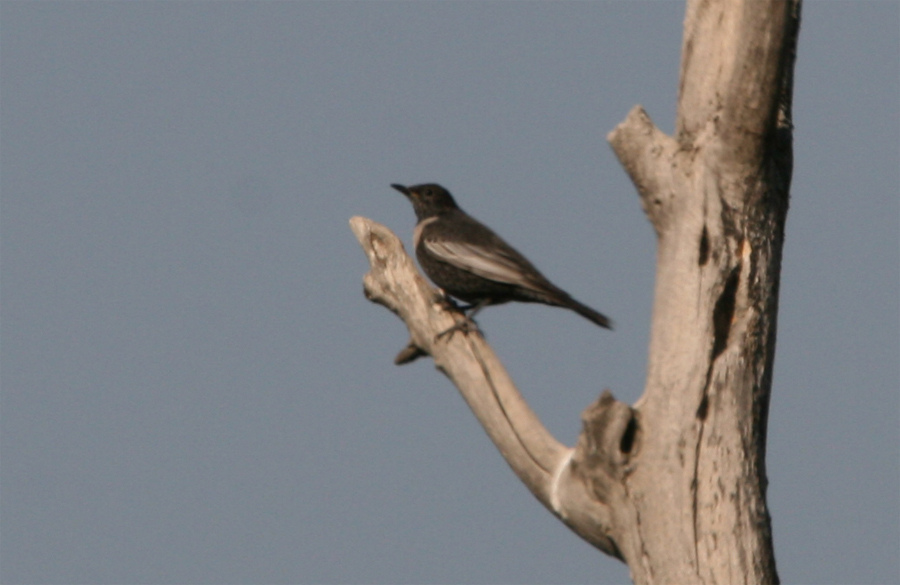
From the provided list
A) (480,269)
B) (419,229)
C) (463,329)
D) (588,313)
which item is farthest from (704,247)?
(419,229)

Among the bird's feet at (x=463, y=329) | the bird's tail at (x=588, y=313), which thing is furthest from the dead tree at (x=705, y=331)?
the bird's tail at (x=588, y=313)

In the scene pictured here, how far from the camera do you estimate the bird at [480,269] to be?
9586mm

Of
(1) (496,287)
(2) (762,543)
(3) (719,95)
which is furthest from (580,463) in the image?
(1) (496,287)

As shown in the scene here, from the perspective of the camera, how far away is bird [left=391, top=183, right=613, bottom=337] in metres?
9.59

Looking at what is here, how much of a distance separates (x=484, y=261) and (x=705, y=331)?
10.2ft

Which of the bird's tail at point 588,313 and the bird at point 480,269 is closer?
the bird's tail at point 588,313

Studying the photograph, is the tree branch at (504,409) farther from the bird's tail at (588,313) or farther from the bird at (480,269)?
the bird's tail at (588,313)

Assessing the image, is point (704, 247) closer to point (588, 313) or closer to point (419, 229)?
point (588, 313)

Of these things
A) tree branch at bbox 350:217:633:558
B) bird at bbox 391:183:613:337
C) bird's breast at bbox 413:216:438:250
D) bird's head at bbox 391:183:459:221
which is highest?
bird's head at bbox 391:183:459:221

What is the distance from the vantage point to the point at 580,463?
7.37 meters

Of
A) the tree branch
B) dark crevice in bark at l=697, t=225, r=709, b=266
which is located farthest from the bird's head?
dark crevice in bark at l=697, t=225, r=709, b=266

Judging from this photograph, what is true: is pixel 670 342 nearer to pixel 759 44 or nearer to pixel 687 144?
pixel 687 144

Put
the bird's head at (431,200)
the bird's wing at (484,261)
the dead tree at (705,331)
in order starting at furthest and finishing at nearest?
the bird's head at (431,200)
the bird's wing at (484,261)
the dead tree at (705,331)

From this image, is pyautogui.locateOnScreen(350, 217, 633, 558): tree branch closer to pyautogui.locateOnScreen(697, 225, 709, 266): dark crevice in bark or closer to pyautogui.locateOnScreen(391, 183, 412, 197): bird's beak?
pyautogui.locateOnScreen(697, 225, 709, 266): dark crevice in bark
